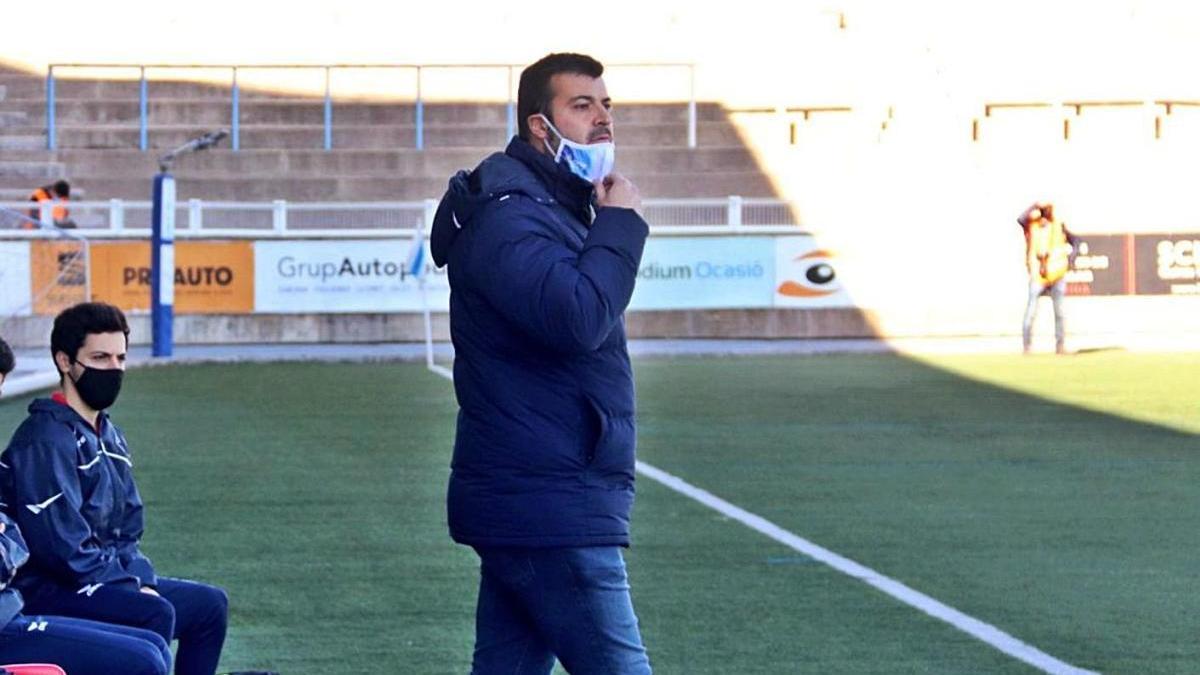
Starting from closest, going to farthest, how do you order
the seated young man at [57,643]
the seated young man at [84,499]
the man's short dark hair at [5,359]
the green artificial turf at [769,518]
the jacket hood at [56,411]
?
the seated young man at [57,643], the man's short dark hair at [5,359], the seated young man at [84,499], the jacket hood at [56,411], the green artificial turf at [769,518]

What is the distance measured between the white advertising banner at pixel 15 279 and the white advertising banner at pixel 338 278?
10.5 ft

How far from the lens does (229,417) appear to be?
17.8 meters

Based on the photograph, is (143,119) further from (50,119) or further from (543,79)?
(543,79)

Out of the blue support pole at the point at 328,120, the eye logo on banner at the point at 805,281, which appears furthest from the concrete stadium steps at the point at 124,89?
the eye logo on banner at the point at 805,281

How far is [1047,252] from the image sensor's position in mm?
25891

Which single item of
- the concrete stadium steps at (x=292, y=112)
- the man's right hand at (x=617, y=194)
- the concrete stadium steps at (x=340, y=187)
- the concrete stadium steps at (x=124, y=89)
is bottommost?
the man's right hand at (x=617, y=194)

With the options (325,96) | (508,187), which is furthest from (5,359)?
(325,96)

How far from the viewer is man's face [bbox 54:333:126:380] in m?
6.12

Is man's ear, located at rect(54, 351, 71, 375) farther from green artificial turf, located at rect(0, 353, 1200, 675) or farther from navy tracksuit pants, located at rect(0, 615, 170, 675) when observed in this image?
green artificial turf, located at rect(0, 353, 1200, 675)

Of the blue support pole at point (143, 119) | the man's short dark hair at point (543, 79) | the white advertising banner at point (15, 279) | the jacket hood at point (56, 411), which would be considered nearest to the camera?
the man's short dark hair at point (543, 79)

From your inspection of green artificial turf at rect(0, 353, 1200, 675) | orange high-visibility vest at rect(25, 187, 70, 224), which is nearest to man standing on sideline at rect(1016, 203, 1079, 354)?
green artificial turf at rect(0, 353, 1200, 675)

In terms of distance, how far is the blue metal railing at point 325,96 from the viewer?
3644cm

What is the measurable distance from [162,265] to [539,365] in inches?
817

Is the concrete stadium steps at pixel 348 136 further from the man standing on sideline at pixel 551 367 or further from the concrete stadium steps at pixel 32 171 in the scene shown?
the man standing on sideline at pixel 551 367
